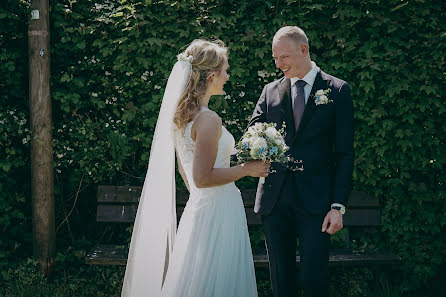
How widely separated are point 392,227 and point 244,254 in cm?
225

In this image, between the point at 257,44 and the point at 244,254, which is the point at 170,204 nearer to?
the point at 244,254

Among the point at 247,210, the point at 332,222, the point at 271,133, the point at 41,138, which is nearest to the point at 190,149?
the point at 271,133

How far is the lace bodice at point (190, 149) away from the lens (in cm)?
316

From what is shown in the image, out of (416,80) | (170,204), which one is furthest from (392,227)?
(170,204)

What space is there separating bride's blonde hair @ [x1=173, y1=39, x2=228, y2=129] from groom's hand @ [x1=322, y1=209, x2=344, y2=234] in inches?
43.1

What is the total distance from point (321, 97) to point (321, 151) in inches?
14.2

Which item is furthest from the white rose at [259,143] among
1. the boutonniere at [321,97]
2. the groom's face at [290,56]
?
the groom's face at [290,56]

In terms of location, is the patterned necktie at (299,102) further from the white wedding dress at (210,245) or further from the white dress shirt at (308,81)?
the white wedding dress at (210,245)

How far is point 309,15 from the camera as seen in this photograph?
484 cm

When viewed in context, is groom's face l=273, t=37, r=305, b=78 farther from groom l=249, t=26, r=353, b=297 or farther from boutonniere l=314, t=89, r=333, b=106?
boutonniere l=314, t=89, r=333, b=106

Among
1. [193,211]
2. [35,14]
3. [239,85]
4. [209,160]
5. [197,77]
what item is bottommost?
[193,211]

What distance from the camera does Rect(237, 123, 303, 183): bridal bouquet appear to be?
3039mm

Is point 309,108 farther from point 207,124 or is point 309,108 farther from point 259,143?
point 207,124

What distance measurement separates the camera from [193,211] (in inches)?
128
